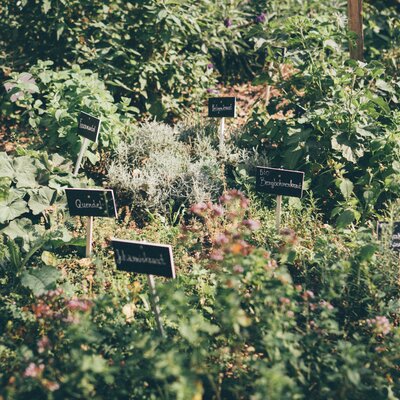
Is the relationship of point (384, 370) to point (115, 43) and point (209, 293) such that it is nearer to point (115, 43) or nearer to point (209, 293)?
point (209, 293)

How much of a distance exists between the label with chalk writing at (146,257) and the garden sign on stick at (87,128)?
128 cm

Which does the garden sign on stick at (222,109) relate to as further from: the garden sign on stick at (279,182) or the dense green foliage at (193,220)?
the garden sign on stick at (279,182)

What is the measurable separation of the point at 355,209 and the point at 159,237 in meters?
1.37

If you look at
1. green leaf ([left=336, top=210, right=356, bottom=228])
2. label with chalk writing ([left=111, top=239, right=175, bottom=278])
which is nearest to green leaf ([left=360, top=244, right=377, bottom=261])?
green leaf ([left=336, top=210, right=356, bottom=228])

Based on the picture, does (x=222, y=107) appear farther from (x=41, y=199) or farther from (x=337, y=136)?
(x=41, y=199)

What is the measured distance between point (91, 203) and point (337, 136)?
1.84 meters

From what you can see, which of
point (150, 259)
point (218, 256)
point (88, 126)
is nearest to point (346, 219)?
point (218, 256)

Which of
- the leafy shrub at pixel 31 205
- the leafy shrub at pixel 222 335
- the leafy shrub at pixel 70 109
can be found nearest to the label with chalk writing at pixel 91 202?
the leafy shrub at pixel 31 205

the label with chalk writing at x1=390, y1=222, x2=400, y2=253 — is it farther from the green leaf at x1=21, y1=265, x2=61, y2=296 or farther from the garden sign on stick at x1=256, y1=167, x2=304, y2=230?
the green leaf at x1=21, y1=265, x2=61, y2=296

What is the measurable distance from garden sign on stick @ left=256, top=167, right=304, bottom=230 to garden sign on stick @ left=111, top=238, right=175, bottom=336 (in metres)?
1.09

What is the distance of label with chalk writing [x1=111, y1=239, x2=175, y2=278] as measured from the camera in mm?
2732

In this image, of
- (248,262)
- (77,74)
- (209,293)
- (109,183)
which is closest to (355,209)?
(209,293)

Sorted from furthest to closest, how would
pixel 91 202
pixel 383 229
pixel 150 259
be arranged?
pixel 91 202, pixel 383 229, pixel 150 259

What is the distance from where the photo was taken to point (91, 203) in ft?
10.9
